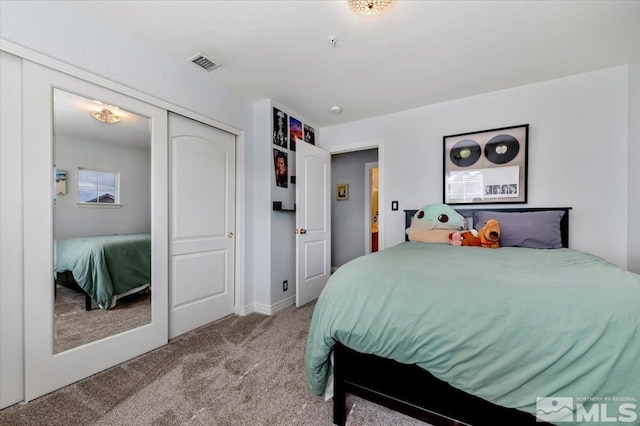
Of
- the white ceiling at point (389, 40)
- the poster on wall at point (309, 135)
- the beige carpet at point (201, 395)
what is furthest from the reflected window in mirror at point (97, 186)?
the poster on wall at point (309, 135)

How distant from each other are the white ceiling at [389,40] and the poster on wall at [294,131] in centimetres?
57

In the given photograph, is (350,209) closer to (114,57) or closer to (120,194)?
(120,194)

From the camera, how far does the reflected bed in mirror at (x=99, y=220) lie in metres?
1.61

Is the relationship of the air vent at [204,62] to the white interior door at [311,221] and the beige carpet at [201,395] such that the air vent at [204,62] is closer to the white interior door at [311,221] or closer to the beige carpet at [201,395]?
the white interior door at [311,221]

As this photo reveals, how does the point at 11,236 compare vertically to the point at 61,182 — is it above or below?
below

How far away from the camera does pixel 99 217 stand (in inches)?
70.9

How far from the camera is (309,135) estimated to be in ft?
11.5

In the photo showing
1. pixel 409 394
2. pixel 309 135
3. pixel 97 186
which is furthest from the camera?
→ pixel 309 135

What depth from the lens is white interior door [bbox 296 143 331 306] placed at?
117 inches

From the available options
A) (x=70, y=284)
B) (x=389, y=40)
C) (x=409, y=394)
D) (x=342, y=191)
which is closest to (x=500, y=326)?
(x=409, y=394)

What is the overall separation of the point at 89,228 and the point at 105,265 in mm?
300

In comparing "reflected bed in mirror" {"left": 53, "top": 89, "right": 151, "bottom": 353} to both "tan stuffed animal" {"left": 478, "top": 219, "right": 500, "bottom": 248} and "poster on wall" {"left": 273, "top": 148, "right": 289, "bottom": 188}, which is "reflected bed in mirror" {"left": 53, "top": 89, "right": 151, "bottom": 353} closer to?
"poster on wall" {"left": 273, "top": 148, "right": 289, "bottom": 188}

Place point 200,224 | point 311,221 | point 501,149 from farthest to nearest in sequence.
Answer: point 311,221, point 501,149, point 200,224

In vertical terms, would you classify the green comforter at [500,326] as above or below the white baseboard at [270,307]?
above
